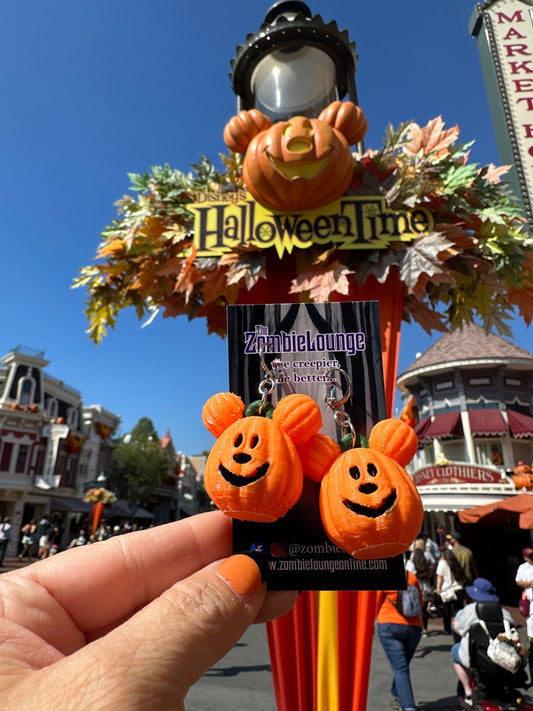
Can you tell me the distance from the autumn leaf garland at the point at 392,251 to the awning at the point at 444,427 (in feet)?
51.9

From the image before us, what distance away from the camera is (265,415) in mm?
1265

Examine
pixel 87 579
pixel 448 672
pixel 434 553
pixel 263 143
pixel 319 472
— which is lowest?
pixel 448 672

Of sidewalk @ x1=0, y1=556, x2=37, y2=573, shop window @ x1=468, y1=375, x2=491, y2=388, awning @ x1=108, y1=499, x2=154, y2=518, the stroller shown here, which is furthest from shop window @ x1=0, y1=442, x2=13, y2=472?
the stroller

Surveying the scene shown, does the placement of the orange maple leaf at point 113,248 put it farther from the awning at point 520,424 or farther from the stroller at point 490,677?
the awning at point 520,424

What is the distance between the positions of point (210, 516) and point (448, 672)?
6.76 metres

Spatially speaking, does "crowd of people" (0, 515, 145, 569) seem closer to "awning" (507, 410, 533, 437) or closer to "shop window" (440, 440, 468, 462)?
"shop window" (440, 440, 468, 462)

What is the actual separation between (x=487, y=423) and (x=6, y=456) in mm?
23499

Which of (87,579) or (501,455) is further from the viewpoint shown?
(501,455)

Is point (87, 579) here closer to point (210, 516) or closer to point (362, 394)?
point (210, 516)

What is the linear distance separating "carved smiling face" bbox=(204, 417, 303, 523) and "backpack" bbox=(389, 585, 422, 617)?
4.55m

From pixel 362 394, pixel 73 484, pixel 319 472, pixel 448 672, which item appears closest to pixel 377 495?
pixel 319 472

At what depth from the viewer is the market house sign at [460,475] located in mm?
14773

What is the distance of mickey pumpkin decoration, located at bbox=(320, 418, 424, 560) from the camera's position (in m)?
1.05

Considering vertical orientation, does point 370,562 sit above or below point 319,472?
below
